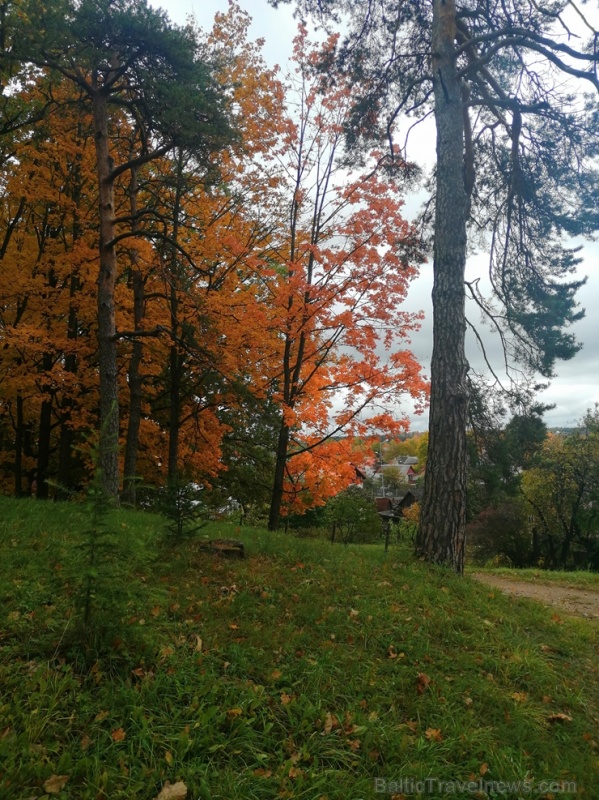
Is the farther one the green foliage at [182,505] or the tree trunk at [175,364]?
the tree trunk at [175,364]

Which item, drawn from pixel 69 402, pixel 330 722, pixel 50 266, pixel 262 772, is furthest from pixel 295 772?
pixel 69 402

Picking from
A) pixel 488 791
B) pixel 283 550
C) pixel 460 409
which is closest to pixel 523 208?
pixel 460 409

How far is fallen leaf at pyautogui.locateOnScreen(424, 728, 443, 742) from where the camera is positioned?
9.69ft

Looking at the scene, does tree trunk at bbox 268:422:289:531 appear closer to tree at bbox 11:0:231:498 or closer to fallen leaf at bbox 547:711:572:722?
tree at bbox 11:0:231:498

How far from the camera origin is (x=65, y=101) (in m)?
8.67

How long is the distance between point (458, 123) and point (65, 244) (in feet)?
31.9

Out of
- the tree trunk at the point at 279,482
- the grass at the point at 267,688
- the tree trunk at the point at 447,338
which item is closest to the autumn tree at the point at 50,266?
the tree trunk at the point at 279,482

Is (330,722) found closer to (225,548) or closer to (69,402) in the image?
(225,548)

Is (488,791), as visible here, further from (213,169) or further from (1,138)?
(1,138)

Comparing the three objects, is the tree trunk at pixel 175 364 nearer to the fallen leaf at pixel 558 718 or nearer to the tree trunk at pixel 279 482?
the tree trunk at pixel 279 482

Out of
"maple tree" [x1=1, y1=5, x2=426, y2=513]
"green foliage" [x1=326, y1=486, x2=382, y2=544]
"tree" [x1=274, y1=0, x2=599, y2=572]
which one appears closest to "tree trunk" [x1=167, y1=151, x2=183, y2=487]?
"maple tree" [x1=1, y1=5, x2=426, y2=513]

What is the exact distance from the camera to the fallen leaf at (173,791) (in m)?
2.21

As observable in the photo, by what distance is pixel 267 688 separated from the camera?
3201 millimetres

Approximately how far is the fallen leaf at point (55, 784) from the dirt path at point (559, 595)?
580cm
